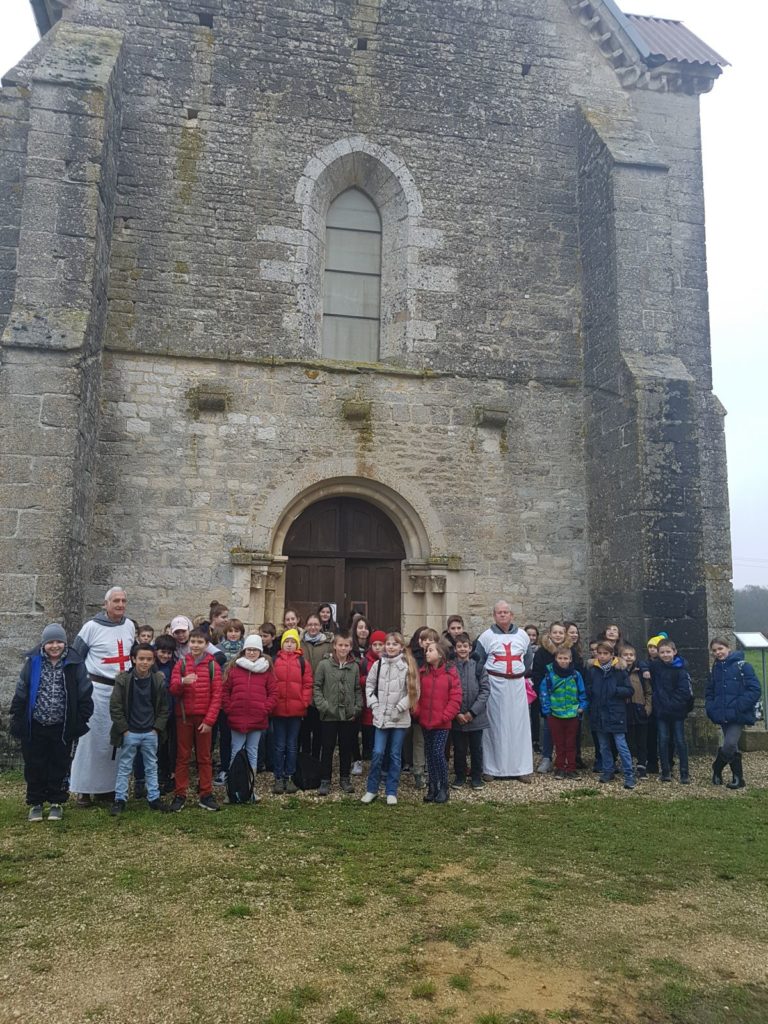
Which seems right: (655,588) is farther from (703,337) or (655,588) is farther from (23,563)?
(23,563)

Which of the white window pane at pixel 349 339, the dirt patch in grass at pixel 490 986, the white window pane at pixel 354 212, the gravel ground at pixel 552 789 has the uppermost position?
the white window pane at pixel 354 212

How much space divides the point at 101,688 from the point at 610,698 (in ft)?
15.1

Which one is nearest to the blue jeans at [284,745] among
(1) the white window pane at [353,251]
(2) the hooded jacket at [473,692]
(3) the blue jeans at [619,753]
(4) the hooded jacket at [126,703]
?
(4) the hooded jacket at [126,703]

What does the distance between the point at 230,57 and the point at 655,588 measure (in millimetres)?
8715

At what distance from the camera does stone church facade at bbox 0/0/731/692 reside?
9000mm

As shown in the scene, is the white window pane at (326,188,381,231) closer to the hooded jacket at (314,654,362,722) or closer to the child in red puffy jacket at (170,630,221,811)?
the hooded jacket at (314,654,362,722)

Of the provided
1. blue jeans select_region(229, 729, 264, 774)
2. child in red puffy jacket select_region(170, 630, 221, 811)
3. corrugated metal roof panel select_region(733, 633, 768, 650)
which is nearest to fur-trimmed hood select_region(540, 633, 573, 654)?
blue jeans select_region(229, 729, 264, 774)

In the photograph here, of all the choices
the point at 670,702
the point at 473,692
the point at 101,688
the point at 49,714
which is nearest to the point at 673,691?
the point at 670,702

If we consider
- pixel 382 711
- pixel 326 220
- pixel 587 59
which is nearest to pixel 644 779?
pixel 382 711

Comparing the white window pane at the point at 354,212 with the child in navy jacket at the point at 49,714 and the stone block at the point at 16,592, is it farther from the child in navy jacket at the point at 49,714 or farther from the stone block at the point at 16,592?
the child in navy jacket at the point at 49,714

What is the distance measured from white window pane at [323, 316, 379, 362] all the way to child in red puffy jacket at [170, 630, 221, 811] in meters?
5.28

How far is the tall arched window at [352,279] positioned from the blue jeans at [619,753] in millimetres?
5701

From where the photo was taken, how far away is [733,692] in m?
7.34

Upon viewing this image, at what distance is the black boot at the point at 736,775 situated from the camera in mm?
7316
